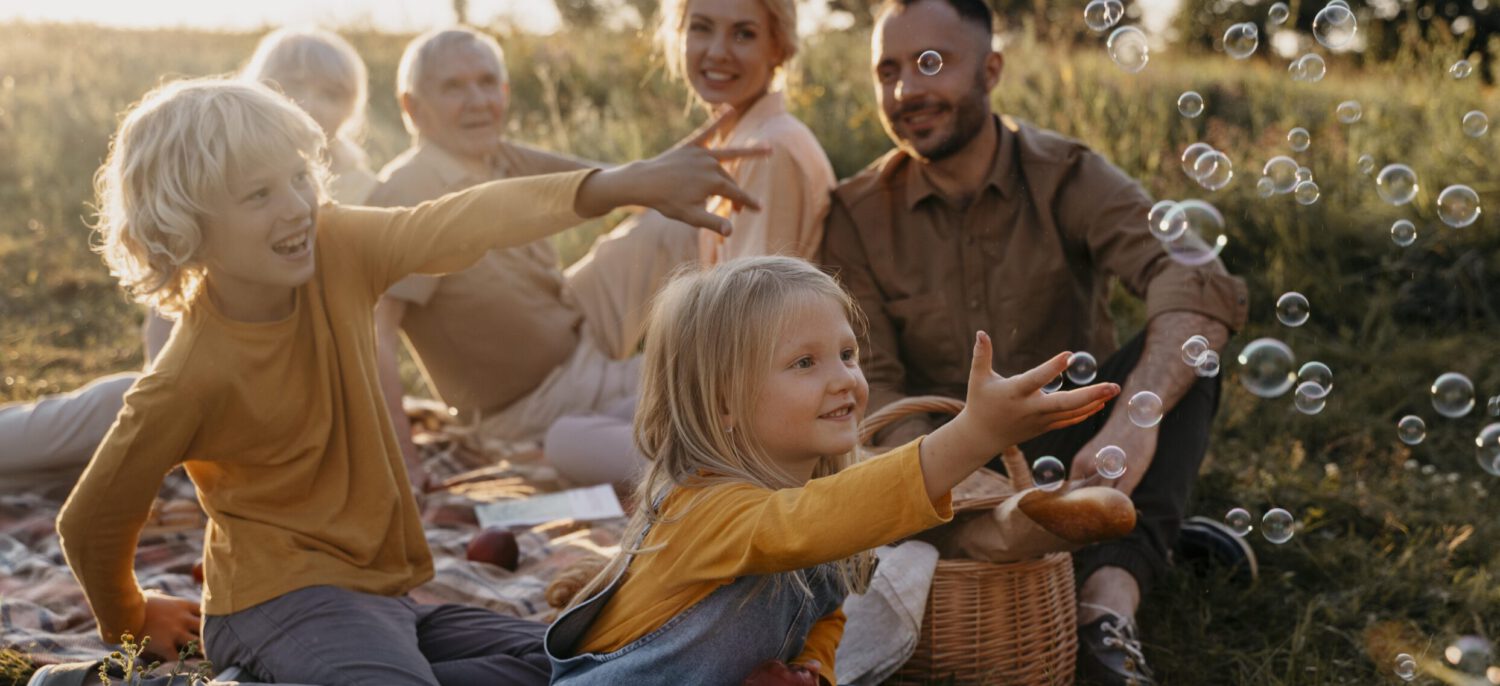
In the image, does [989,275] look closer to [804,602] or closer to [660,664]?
[804,602]

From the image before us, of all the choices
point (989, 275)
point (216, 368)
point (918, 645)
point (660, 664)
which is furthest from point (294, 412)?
point (989, 275)

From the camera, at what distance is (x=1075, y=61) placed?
8969 millimetres

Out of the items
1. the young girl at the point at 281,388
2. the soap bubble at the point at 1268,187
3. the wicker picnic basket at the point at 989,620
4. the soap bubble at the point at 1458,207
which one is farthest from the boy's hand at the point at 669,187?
the soap bubble at the point at 1458,207

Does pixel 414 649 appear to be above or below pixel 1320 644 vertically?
above

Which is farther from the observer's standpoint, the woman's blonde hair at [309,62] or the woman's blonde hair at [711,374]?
the woman's blonde hair at [309,62]

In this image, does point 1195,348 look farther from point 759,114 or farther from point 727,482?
point 759,114

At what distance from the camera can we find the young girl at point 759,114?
354 centimetres

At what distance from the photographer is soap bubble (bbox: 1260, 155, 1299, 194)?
2.92 metres

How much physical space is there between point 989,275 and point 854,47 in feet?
22.3

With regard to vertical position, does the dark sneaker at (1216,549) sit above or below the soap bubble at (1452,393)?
below

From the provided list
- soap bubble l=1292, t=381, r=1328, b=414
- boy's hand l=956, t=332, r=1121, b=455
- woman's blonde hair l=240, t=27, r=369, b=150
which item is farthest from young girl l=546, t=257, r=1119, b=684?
woman's blonde hair l=240, t=27, r=369, b=150

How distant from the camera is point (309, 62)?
14.5 ft

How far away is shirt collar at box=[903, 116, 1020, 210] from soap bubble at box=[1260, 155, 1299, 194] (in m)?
0.66

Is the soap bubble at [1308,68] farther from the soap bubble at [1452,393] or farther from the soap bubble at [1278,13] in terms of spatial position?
the soap bubble at [1452,393]
